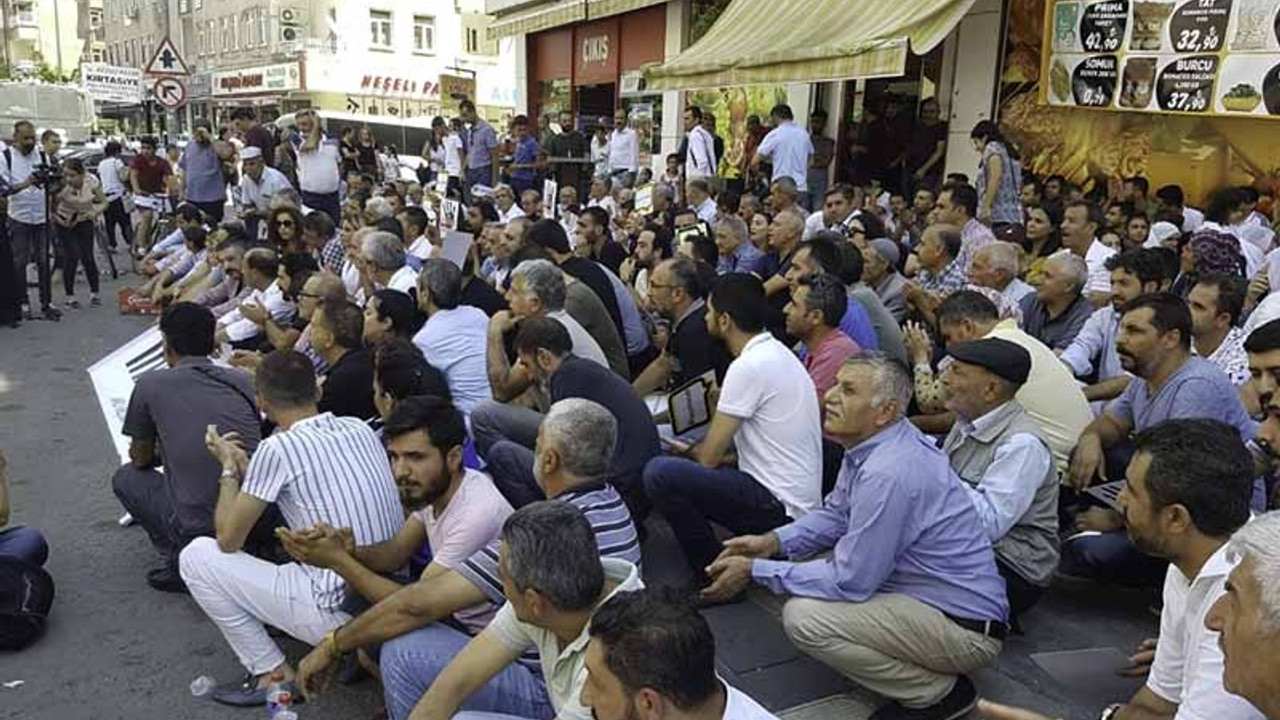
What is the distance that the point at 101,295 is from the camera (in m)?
11.5

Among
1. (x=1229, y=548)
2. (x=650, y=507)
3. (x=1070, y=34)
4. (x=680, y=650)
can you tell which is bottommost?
(x=650, y=507)

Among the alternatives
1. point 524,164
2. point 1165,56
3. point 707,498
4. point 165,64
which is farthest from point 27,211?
point 1165,56

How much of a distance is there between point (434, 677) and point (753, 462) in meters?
1.70

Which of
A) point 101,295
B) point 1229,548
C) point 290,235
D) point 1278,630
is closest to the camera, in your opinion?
point 1278,630

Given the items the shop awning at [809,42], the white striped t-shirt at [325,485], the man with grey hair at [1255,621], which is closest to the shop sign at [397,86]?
the shop awning at [809,42]

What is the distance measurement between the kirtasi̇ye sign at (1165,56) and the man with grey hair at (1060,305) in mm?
3383

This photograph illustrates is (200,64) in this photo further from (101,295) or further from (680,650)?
(680,650)

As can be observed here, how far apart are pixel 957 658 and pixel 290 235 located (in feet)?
23.5

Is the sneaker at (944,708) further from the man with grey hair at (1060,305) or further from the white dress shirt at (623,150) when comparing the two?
the white dress shirt at (623,150)

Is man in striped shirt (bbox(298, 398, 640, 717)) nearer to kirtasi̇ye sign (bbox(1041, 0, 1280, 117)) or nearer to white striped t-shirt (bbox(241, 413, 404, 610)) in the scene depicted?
white striped t-shirt (bbox(241, 413, 404, 610))

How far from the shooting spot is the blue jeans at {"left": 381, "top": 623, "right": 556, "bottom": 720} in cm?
284

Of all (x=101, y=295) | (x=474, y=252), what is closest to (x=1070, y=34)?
(x=474, y=252)

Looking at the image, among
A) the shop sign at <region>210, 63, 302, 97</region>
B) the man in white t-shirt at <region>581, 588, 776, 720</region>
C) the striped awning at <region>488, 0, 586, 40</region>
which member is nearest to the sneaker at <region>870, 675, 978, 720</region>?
the man in white t-shirt at <region>581, 588, 776, 720</region>

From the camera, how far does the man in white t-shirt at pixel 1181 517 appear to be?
2.39m
